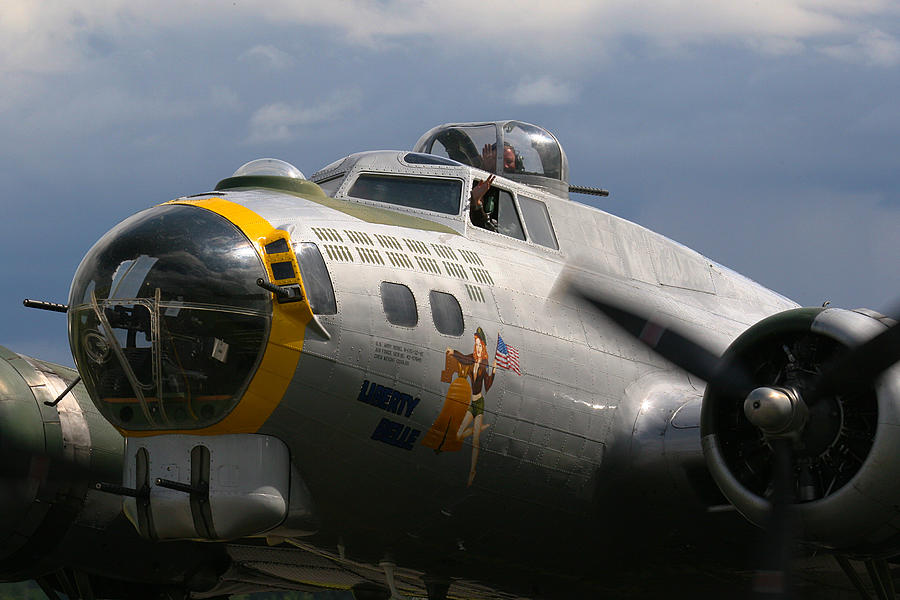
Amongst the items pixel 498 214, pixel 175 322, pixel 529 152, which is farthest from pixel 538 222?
pixel 175 322

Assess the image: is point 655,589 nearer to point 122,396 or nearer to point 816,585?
point 816,585

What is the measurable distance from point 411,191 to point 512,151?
7.66 ft

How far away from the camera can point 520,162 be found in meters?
12.7

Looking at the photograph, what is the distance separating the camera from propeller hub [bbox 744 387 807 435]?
849 centimetres

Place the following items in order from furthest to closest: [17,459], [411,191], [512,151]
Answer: [512,151]
[17,459]
[411,191]

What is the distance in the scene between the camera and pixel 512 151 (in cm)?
1274

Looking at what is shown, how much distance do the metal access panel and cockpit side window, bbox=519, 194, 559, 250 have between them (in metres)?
3.25

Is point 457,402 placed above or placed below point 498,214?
below

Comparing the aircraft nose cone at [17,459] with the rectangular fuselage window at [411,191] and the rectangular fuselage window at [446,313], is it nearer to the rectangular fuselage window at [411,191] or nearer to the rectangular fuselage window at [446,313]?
the rectangular fuselage window at [411,191]

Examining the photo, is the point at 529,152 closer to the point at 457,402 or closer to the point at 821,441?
the point at 457,402

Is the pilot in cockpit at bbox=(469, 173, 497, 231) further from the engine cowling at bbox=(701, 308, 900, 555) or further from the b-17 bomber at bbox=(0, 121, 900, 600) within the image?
the engine cowling at bbox=(701, 308, 900, 555)

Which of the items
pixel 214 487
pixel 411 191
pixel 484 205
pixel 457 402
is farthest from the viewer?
pixel 484 205

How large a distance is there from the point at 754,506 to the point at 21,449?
21.9 feet

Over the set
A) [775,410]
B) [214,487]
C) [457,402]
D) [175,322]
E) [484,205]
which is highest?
[484,205]
